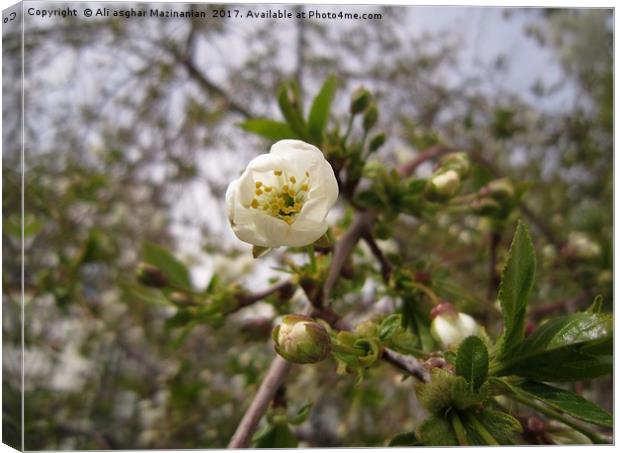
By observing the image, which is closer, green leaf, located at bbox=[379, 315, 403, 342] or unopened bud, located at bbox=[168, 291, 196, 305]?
green leaf, located at bbox=[379, 315, 403, 342]

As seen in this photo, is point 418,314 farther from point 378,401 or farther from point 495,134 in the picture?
point 495,134

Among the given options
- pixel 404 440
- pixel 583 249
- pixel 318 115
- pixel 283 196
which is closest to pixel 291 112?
pixel 318 115

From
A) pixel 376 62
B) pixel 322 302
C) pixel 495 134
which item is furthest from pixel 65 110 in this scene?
pixel 322 302

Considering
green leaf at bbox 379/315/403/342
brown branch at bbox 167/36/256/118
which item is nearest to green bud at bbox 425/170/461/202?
green leaf at bbox 379/315/403/342

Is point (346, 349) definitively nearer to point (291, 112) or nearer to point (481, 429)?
point (481, 429)

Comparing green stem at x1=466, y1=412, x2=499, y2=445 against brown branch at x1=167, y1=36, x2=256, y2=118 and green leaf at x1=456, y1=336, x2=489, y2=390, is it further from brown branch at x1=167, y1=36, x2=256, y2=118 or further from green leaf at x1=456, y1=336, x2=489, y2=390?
brown branch at x1=167, y1=36, x2=256, y2=118

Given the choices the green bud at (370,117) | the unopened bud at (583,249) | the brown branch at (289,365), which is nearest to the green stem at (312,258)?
the brown branch at (289,365)
